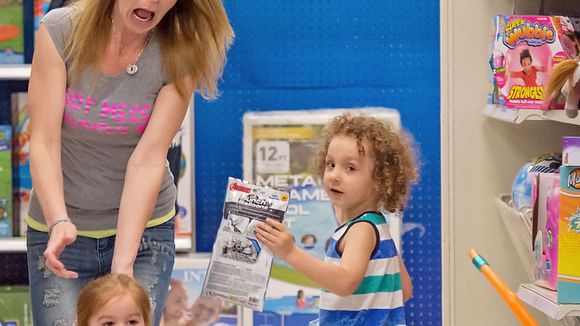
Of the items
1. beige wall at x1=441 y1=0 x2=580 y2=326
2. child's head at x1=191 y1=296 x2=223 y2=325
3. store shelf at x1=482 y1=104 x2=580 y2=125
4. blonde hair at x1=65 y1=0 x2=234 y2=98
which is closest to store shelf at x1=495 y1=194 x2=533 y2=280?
beige wall at x1=441 y1=0 x2=580 y2=326

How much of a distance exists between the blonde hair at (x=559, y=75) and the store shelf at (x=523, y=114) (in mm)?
46

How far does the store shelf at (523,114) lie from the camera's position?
6.72ft

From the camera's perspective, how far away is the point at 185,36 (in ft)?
7.27

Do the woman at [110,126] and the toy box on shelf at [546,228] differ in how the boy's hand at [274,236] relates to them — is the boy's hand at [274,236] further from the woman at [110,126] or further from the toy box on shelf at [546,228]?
the toy box on shelf at [546,228]

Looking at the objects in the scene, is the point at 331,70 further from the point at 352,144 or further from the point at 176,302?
the point at 352,144

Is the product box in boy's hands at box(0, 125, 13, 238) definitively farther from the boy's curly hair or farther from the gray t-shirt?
the boy's curly hair

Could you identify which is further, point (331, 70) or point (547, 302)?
point (331, 70)

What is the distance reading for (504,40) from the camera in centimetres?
244

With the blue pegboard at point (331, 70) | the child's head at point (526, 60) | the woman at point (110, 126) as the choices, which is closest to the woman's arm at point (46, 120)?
the woman at point (110, 126)

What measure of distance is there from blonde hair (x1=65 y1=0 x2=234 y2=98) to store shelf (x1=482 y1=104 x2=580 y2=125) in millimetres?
694

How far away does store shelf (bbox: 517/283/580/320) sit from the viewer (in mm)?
1848

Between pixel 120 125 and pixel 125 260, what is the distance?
293 mm

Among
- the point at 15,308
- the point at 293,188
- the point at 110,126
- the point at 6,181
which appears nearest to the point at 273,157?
the point at 293,188

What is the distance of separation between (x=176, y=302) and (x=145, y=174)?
1538 millimetres
